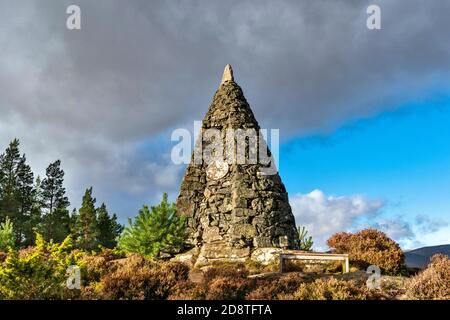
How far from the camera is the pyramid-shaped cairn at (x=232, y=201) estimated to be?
68.8ft

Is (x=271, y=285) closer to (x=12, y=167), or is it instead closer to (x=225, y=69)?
(x=225, y=69)

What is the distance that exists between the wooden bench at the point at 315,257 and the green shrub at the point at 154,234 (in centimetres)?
600

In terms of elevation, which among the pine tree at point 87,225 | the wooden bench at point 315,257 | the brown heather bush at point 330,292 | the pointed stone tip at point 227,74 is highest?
the pointed stone tip at point 227,74

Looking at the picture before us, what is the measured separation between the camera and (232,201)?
2212cm

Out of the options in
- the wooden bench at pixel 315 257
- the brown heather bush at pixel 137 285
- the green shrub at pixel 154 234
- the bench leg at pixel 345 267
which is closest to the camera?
the brown heather bush at pixel 137 285

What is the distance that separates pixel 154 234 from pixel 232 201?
410 cm

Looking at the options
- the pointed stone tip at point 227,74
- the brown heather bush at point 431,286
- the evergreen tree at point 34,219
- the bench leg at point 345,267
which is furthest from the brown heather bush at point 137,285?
the evergreen tree at point 34,219

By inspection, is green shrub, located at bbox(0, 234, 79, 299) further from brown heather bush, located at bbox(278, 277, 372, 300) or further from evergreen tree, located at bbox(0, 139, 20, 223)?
evergreen tree, located at bbox(0, 139, 20, 223)

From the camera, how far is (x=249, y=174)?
897 inches

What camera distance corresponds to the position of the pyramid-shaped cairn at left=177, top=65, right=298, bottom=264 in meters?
21.0

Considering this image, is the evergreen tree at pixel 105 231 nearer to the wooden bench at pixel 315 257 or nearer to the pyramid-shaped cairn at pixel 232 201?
the pyramid-shaped cairn at pixel 232 201

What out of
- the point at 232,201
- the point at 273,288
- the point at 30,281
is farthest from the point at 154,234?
the point at 273,288

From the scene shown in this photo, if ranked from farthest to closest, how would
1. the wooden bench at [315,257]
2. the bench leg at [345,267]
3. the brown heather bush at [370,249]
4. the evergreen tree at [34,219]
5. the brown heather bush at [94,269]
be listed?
the evergreen tree at [34,219] → the brown heather bush at [370,249] → the wooden bench at [315,257] → the bench leg at [345,267] → the brown heather bush at [94,269]
